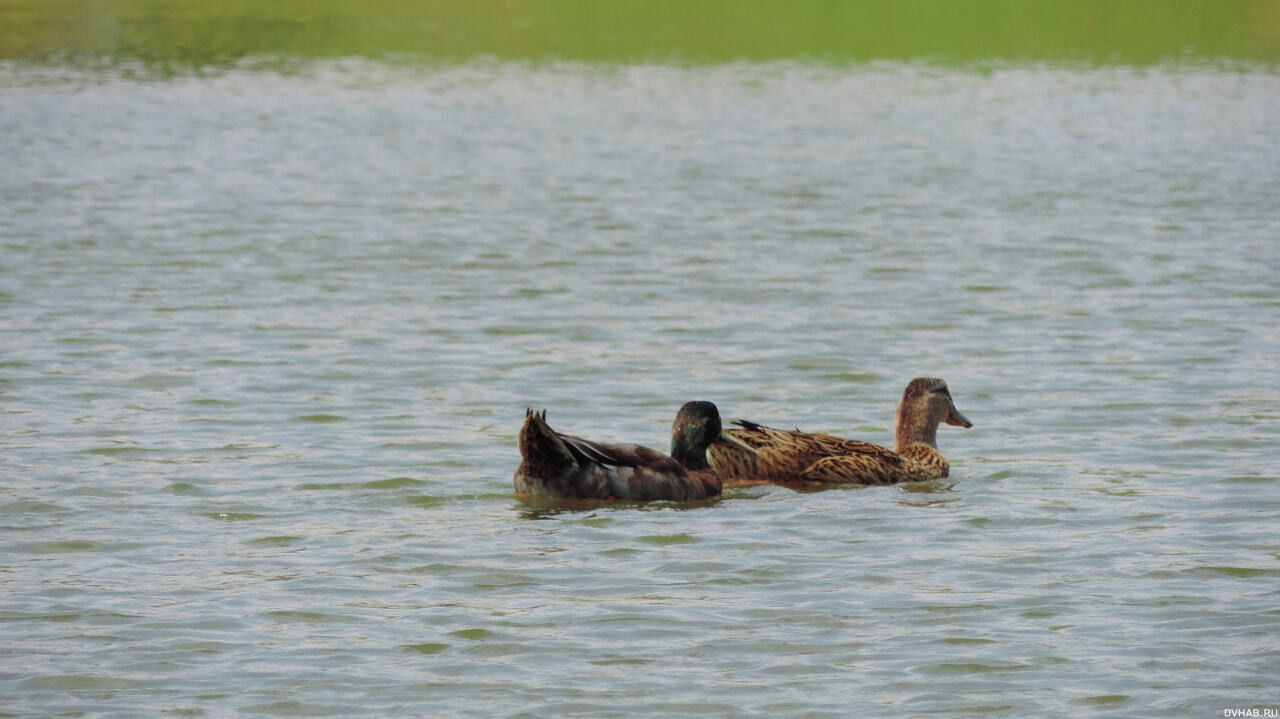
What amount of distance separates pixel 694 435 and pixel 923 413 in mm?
1692

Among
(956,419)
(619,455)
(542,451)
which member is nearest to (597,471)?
(619,455)

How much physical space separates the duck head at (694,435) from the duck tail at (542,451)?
3.24 ft

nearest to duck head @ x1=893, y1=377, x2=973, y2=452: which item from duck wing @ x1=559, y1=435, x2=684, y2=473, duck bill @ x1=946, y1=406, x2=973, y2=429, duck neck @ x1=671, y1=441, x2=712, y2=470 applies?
duck bill @ x1=946, y1=406, x2=973, y2=429

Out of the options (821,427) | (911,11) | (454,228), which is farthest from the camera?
(911,11)

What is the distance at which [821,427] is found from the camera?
45.3 ft

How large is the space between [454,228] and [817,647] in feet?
53.7

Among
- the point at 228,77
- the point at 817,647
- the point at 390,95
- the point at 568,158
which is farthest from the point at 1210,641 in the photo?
the point at 228,77

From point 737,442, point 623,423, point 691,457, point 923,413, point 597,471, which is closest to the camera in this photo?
→ point 597,471

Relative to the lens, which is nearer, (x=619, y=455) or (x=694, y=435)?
(x=619, y=455)

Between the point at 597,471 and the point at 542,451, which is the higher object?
the point at 542,451

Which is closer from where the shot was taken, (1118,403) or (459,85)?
(1118,403)

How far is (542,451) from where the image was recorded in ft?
35.9

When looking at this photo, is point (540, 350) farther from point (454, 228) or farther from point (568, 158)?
point (568, 158)

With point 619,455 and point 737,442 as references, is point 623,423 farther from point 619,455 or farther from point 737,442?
point 619,455
